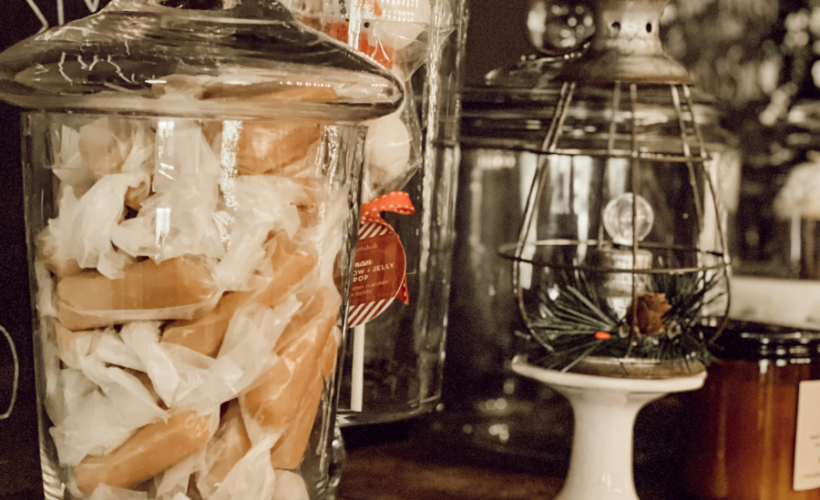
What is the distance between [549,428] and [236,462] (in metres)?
0.35

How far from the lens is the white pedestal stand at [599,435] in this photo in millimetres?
550

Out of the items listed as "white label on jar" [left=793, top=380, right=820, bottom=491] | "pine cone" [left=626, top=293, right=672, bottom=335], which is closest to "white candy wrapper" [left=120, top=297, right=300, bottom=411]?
"pine cone" [left=626, top=293, right=672, bottom=335]

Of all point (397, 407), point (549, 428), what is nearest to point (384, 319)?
point (397, 407)

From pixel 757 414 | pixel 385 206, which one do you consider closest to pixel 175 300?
pixel 385 206

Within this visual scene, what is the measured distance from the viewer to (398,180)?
1.82 feet

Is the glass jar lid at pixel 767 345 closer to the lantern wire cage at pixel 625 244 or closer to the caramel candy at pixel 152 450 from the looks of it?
the lantern wire cage at pixel 625 244

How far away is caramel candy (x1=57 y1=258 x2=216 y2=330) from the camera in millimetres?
363

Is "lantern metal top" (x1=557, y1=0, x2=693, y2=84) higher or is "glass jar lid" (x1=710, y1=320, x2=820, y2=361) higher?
"lantern metal top" (x1=557, y1=0, x2=693, y2=84)

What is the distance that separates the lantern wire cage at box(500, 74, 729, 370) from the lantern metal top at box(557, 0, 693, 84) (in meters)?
0.02

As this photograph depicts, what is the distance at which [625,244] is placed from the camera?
2.18ft

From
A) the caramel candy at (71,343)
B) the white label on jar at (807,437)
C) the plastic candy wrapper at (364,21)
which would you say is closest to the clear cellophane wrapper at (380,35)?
the plastic candy wrapper at (364,21)

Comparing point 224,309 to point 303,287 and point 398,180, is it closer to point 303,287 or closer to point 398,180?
point 303,287

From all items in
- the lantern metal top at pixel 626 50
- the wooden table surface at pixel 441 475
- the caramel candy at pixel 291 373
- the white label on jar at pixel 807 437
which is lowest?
the wooden table surface at pixel 441 475

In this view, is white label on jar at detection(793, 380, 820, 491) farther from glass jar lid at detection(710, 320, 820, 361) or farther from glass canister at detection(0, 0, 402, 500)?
glass canister at detection(0, 0, 402, 500)
